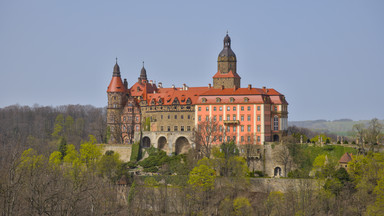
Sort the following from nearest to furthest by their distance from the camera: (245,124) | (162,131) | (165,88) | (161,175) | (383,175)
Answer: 1. (383,175)
2. (161,175)
3. (245,124)
4. (162,131)
5. (165,88)

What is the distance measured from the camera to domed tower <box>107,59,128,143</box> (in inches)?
3551

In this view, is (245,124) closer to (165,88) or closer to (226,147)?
(226,147)

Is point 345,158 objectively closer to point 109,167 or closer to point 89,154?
point 109,167

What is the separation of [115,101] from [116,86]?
253 centimetres

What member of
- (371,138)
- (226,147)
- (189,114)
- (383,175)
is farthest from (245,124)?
(383,175)

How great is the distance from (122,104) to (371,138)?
129 feet

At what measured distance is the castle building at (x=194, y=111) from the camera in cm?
8100

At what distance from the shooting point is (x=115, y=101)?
91.1m

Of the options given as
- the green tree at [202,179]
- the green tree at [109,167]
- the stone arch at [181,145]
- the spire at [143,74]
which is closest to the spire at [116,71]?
the spire at [143,74]

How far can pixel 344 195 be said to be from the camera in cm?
6400

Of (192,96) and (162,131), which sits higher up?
(192,96)

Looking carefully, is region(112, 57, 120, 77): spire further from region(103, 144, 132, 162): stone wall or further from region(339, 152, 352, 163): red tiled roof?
region(339, 152, 352, 163): red tiled roof

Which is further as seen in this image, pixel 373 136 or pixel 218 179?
pixel 373 136

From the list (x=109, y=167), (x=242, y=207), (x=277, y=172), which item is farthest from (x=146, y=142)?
(x=242, y=207)
